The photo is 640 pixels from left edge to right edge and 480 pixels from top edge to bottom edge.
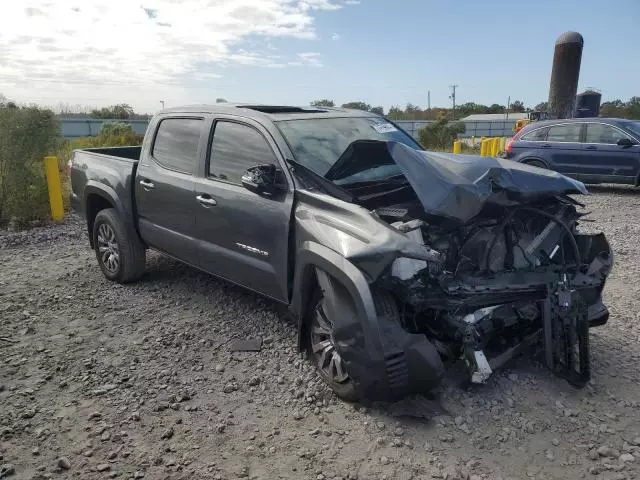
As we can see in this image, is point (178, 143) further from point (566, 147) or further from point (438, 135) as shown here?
point (438, 135)

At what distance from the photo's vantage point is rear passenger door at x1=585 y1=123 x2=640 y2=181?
1092 centimetres

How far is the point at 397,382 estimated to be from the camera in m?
2.98

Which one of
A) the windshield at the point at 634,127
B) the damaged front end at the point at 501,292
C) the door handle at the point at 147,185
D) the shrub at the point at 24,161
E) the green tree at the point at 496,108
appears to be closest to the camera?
the damaged front end at the point at 501,292

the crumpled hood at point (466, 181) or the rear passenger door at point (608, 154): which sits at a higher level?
the crumpled hood at point (466, 181)

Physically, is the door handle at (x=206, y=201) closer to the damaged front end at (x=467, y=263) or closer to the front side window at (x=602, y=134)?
the damaged front end at (x=467, y=263)

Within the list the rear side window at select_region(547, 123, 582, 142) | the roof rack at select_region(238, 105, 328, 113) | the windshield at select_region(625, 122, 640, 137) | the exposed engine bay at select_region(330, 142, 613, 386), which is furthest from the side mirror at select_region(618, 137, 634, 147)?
the roof rack at select_region(238, 105, 328, 113)

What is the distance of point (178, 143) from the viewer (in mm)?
4953

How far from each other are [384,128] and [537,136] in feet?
27.6

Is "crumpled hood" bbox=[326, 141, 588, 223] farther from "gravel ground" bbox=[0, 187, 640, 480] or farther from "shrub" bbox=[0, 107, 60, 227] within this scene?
"shrub" bbox=[0, 107, 60, 227]

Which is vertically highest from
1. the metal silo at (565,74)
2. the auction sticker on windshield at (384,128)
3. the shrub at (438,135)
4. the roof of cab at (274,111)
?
the metal silo at (565,74)

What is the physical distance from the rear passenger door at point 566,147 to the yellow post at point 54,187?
31.9 ft

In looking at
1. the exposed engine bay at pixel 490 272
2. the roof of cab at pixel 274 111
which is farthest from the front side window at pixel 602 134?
the exposed engine bay at pixel 490 272

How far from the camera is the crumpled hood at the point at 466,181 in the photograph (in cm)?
328

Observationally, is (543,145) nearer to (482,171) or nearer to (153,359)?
(482,171)
